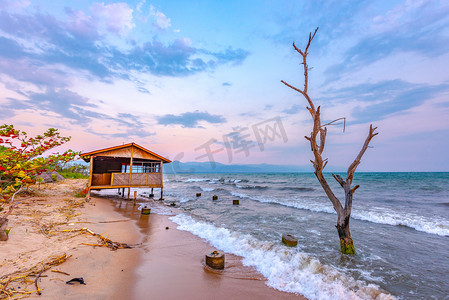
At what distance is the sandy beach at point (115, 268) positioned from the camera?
13.2ft

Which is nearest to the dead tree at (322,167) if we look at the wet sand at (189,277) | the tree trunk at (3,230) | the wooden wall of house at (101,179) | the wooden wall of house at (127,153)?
the wet sand at (189,277)

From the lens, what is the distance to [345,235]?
270 inches

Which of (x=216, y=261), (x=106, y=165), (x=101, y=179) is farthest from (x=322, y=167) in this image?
(x=106, y=165)

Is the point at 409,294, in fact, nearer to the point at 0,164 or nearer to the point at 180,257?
the point at 180,257

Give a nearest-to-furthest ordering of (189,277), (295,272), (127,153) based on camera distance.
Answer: (189,277), (295,272), (127,153)

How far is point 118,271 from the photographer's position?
491cm

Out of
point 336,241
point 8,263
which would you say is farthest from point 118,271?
point 336,241

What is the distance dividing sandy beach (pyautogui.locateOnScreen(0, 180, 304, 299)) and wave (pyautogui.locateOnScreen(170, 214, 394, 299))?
38 centimetres

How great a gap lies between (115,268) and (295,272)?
4.84m

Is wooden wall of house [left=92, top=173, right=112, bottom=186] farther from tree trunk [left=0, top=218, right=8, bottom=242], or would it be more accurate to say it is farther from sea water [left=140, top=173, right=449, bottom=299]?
tree trunk [left=0, top=218, right=8, bottom=242]

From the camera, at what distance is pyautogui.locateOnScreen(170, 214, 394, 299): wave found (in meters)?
4.66

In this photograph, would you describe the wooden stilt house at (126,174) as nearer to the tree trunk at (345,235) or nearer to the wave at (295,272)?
the wave at (295,272)

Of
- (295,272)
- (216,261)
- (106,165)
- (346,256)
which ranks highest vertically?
(106,165)

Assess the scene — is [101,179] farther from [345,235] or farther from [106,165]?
[345,235]
